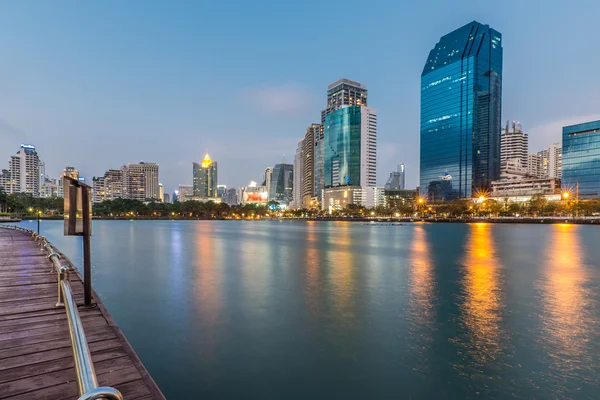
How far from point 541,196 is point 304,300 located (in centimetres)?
21756

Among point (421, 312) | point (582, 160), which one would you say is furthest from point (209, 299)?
point (582, 160)

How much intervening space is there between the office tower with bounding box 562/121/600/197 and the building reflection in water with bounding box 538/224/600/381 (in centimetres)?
20791

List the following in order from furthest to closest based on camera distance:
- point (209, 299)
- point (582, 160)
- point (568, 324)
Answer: point (582, 160), point (209, 299), point (568, 324)

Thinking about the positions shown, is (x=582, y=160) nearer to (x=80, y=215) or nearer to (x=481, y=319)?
(x=481, y=319)

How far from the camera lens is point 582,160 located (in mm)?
183125

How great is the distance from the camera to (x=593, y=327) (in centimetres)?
1438

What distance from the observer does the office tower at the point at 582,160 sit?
177 m

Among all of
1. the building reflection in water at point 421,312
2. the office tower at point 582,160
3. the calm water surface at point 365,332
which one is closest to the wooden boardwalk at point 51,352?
the calm water surface at point 365,332

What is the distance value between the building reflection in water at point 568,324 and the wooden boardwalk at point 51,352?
12828mm

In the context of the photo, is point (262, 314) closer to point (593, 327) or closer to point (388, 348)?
point (388, 348)

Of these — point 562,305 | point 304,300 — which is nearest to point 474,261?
point 562,305

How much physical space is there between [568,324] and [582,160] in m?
231

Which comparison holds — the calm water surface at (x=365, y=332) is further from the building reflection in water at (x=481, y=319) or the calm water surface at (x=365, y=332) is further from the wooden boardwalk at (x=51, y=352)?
the wooden boardwalk at (x=51, y=352)

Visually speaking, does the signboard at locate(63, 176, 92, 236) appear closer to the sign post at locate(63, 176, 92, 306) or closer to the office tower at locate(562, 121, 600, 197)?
the sign post at locate(63, 176, 92, 306)
